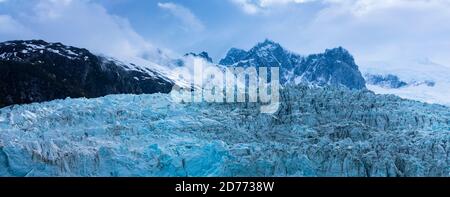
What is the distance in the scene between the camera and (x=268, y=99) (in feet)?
52.9

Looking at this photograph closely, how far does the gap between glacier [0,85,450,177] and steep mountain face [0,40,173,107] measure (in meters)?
15.5

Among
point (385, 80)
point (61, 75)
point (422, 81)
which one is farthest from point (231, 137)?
point (61, 75)

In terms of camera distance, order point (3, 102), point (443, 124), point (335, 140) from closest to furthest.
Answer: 1. point (335, 140)
2. point (443, 124)
3. point (3, 102)

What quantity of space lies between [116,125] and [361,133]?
17.8 feet

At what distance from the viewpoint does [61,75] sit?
41844mm

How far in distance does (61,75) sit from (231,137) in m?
30.2

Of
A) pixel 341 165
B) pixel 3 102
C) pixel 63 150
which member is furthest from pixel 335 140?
pixel 3 102

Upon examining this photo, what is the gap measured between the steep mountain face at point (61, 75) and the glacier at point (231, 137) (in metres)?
15.5

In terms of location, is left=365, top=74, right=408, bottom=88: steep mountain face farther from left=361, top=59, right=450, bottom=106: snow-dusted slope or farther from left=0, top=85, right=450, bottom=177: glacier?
left=0, top=85, right=450, bottom=177: glacier

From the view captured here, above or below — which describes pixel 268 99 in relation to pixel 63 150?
above

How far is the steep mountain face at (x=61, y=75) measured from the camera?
35.5 meters

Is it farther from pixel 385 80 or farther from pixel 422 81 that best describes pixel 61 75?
pixel 422 81

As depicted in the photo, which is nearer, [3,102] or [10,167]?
[10,167]
